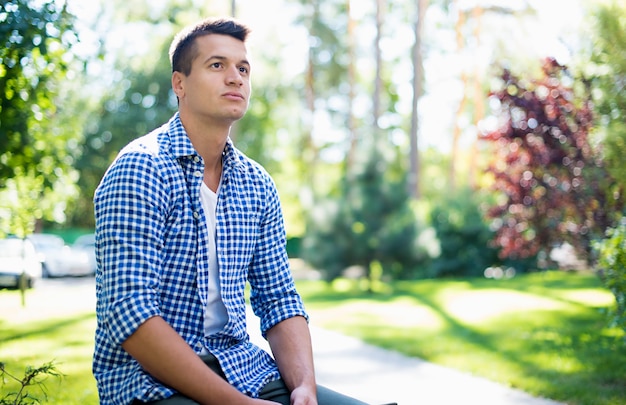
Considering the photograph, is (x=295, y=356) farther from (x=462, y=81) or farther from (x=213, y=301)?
(x=462, y=81)

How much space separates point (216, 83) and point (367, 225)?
550 inches

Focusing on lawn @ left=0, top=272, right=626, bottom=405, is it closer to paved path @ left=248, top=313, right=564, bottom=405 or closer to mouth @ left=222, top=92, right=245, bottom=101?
paved path @ left=248, top=313, right=564, bottom=405

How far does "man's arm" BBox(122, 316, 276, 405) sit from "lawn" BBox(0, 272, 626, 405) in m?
2.90

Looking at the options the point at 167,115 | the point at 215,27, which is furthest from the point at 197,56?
the point at 167,115

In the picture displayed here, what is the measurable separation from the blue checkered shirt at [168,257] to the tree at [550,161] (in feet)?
23.0

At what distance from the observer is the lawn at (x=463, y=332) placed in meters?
6.24

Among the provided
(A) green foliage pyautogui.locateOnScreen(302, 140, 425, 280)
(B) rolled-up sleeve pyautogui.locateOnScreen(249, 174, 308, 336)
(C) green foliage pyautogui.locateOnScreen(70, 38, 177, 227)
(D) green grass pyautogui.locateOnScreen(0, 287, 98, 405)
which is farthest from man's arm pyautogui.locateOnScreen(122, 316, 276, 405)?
(C) green foliage pyautogui.locateOnScreen(70, 38, 177, 227)

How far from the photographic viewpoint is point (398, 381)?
641 centimetres

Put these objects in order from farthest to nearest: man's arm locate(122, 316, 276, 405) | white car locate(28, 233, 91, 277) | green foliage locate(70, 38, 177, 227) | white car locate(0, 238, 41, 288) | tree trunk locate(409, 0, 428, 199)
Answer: green foliage locate(70, 38, 177, 227)
white car locate(28, 233, 91, 277)
tree trunk locate(409, 0, 428, 199)
white car locate(0, 238, 41, 288)
man's arm locate(122, 316, 276, 405)

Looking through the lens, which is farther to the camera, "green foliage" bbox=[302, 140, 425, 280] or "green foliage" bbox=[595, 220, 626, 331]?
"green foliage" bbox=[302, 140, 425, 280]

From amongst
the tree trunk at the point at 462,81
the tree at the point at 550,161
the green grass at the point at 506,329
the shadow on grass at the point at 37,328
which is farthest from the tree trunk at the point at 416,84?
the shadow on grass at the point at 37,328

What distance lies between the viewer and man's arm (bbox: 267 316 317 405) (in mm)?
2514

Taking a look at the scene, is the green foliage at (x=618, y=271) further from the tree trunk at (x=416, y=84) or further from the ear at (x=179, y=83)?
the tree trunk at (x=416, y=84)

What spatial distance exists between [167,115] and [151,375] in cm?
2874
